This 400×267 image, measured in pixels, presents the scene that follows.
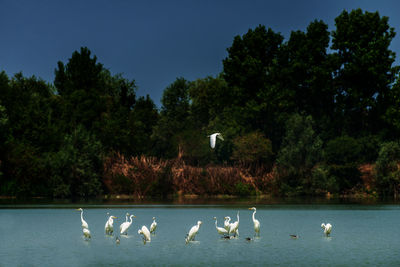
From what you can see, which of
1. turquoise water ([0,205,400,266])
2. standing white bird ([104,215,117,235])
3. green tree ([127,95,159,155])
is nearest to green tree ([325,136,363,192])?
green tree ([127,95,159,155])

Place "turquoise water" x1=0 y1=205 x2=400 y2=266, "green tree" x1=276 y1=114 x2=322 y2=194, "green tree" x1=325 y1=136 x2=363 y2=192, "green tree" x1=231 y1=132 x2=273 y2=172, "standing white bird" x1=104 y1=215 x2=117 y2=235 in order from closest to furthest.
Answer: "turquoise water" x1=0 y1=205 x2=400 y2=266, "standing white bird" x1=104 y1=215 x2=117 y2=235, "green tree" x1=276 y1=114 x2=322 y2=194, "green tree" x1=325 y1=136 x2=363 y2=192, "green tree" x1=231 y1=132 x2=273 y2=172

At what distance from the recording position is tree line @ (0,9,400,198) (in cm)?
7344

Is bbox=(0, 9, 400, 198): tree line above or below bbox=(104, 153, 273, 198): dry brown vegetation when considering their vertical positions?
above

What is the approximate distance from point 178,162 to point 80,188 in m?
11.6

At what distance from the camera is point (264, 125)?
8644cm

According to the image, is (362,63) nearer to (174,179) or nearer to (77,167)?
(174,179)

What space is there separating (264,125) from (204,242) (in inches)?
2241

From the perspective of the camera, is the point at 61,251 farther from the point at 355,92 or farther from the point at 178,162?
the point at 355,92

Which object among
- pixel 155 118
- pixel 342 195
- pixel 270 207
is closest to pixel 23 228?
pixel 270 207

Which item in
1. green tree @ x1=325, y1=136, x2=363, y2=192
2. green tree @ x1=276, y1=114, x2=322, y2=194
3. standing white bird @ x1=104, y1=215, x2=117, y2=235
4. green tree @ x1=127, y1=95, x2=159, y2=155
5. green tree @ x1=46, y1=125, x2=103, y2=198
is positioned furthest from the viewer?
green tree @ x1=127, y1=95, x2=159, y2=155

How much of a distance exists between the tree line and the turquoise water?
2504cm

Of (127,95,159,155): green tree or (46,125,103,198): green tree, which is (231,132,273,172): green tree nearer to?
(127,95,159,155): green tree

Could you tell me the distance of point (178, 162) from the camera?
78.4 meters

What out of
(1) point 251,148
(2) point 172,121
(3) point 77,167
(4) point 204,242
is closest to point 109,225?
(4) point 204,242
